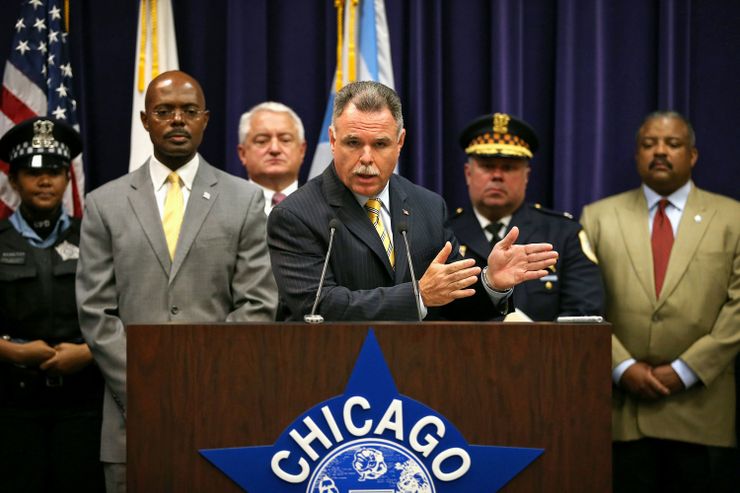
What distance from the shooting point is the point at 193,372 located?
84.5 inches

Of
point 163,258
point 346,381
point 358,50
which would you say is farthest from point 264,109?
point 346,381

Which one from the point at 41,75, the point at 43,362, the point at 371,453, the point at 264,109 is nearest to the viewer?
the point at 371,453

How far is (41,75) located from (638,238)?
3.02m

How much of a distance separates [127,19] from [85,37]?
24 centimetres

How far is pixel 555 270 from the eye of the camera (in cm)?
421

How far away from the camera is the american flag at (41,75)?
472 cm

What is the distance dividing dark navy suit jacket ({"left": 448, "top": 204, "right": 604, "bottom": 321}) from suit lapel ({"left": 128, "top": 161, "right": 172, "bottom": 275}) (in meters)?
1.43

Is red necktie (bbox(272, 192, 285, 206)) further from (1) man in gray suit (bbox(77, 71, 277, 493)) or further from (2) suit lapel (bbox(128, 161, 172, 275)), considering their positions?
(2) suit lapel (bbox(128, 161, 172, 275))

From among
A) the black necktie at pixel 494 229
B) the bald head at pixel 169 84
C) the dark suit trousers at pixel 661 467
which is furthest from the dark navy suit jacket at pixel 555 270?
the bald head at pixel 169 84

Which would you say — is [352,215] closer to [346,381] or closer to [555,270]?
[346,381]

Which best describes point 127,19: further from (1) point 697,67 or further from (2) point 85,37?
(1) point 697,67

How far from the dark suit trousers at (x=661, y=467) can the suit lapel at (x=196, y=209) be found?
2115 millimetres

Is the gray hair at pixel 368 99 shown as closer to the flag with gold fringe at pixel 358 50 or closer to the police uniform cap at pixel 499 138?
the police uniform cap at pixel 499 138

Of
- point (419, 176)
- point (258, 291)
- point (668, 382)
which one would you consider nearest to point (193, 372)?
point (258, 291)
